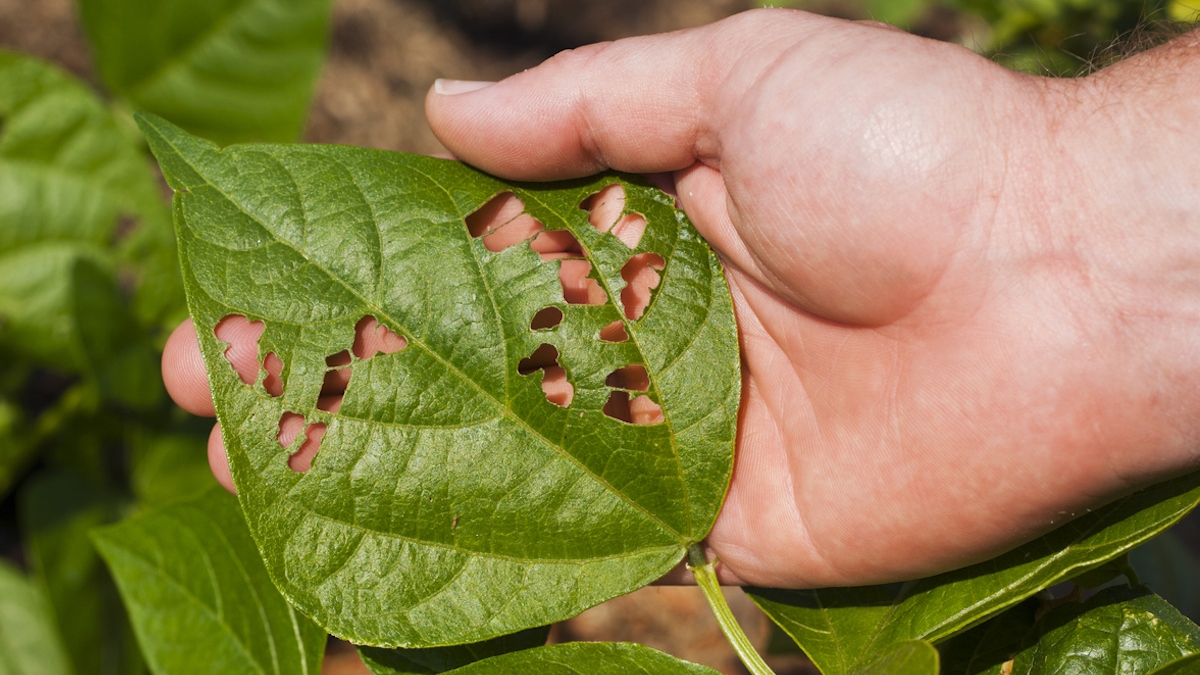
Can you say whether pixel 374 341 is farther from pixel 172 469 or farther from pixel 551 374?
pixel 172 469

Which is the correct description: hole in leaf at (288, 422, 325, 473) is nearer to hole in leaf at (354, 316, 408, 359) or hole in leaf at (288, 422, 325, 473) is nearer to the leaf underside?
hole in leaf at (354, 316, 408, 359)

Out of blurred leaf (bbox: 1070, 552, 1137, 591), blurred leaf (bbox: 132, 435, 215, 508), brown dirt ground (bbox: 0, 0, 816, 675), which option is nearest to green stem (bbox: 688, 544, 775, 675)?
blurred leaf (bbox: 1070, 552, 1137, 591)

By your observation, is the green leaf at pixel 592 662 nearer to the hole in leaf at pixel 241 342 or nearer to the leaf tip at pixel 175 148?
the hole in leaf at pixel 241 342

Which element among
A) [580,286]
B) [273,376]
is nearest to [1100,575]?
[580,286]

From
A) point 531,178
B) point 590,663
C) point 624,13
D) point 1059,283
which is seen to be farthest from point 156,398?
point 624,13

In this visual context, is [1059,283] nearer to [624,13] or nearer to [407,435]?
[407,435]

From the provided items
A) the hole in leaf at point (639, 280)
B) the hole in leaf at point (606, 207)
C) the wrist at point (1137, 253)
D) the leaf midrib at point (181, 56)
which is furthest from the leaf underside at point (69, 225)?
the wrist at point (1137, 253)
